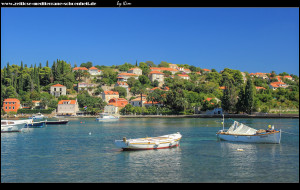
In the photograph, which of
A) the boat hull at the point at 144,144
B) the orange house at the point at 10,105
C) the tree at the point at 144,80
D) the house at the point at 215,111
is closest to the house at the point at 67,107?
the orange house at the point at 10,105

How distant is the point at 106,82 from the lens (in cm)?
8425

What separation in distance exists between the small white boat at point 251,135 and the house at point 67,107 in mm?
51688

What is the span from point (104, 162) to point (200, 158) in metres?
4.83

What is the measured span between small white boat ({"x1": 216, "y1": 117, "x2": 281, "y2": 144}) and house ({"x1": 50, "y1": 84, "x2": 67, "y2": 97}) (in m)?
61.1

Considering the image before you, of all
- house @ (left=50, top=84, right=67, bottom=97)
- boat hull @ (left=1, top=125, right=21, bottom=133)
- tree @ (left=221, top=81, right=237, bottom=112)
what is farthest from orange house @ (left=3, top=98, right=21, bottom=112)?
tree @ (left=221, top=81, right=237, bottom=112)

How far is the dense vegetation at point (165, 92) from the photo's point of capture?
55516 mm

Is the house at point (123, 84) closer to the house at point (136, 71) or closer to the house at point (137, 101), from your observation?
the house at point (137, 101)

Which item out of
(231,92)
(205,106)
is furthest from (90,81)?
(231,92)

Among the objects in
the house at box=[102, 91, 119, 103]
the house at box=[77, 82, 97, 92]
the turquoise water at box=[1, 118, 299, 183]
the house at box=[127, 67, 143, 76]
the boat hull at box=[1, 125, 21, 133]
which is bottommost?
the turquoise water at box=[1, 118, 299, 183]

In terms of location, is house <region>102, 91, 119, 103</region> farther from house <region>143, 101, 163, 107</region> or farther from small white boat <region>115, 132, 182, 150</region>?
small white boat <region>115, 132, 182, 150</region>

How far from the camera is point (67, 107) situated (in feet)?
226

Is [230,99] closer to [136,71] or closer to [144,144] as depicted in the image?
[144,144]

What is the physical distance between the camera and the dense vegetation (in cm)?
5552

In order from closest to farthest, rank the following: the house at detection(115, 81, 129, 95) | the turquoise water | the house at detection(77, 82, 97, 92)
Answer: the turquoise water, the house at detection(77, 82, 97, 92), the house at detection(115, 81, 129, 95)
